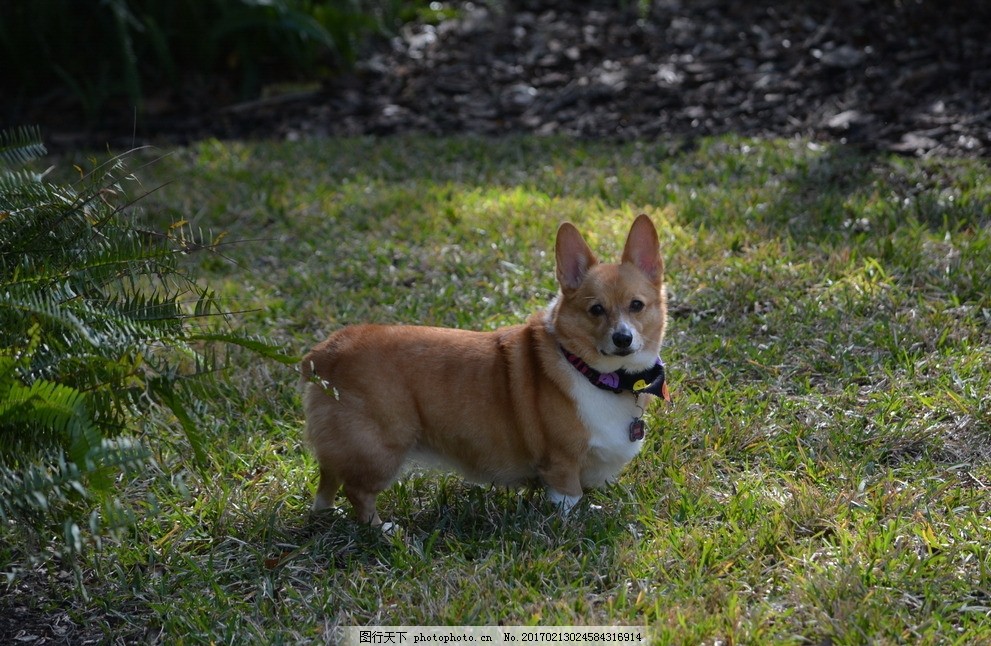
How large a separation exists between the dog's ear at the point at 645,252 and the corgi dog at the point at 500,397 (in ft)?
0.21

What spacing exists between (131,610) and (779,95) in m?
5.46

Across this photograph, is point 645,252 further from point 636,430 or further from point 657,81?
point 657,81

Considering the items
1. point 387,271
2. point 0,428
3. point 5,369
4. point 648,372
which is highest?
point 5,369

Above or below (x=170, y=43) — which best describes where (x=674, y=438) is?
below

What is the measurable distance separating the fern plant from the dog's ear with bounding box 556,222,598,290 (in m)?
1.10

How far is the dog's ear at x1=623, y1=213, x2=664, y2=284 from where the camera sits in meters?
3.56

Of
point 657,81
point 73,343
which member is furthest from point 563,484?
point 657,81

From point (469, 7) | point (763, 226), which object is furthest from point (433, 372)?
point (469, 7)

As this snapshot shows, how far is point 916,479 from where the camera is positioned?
11.2 ft

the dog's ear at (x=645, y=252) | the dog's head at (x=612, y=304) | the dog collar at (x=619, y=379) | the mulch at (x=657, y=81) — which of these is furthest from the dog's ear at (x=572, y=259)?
the mulch at (x=657, y=81)

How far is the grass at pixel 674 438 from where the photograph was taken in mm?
2938

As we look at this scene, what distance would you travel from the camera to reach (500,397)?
3.39 meters

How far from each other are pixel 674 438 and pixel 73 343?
214cm

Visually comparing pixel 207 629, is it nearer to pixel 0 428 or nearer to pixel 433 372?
pixel 0 428
